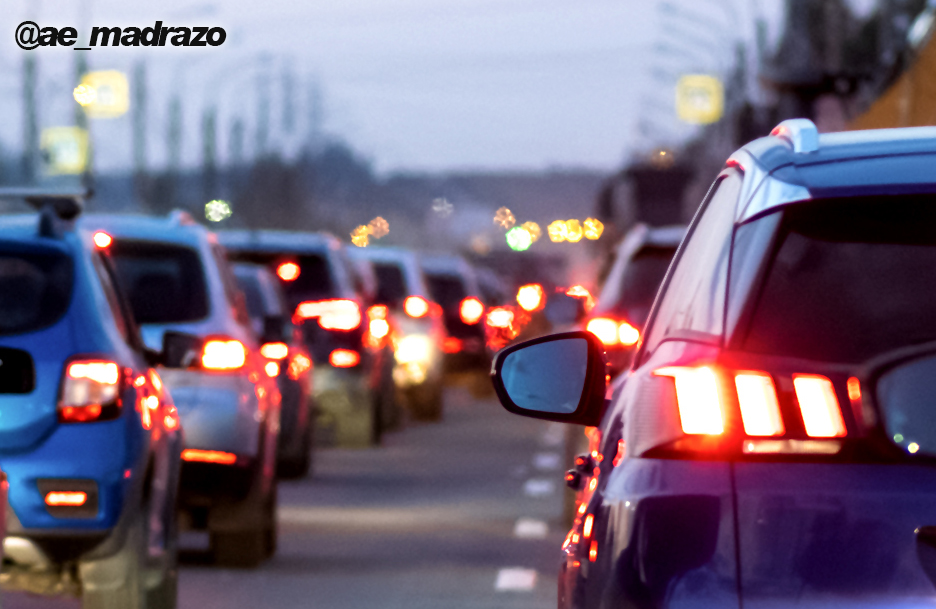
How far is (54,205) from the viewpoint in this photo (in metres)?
8.84

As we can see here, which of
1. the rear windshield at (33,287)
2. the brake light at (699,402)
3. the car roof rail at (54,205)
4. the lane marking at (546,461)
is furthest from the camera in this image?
the lane marking at (546,461)

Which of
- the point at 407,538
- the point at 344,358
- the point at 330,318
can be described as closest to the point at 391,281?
the point at 344,358

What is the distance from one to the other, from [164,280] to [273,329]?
8.36ft

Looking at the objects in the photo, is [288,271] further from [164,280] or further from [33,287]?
[33,287]

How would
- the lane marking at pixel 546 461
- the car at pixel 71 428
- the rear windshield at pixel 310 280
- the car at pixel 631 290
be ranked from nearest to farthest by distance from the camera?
the car at pixel 71 428 → the car at pixel 631 290 → the rear windshield at pixel 310 280 → the lane marking at pixel 546 461

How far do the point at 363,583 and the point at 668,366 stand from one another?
7.89 meters

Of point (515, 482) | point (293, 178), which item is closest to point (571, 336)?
point (515, 482)

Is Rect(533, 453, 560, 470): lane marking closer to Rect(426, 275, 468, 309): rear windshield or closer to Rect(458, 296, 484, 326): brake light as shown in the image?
Rect(458, 296, 484, 326): brake light

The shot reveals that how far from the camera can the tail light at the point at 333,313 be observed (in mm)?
20469

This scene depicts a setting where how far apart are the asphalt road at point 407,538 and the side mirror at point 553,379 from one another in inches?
219

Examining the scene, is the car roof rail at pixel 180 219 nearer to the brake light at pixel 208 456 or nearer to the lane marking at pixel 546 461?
the brake light at pixel 208 456

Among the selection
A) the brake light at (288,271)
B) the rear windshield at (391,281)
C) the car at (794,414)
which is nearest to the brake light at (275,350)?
the brake light at (288,271)

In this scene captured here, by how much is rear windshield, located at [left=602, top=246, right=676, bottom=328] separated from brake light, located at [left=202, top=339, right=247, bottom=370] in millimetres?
2198

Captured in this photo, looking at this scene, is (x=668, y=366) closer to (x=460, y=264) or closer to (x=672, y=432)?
(x=672, y=432)
